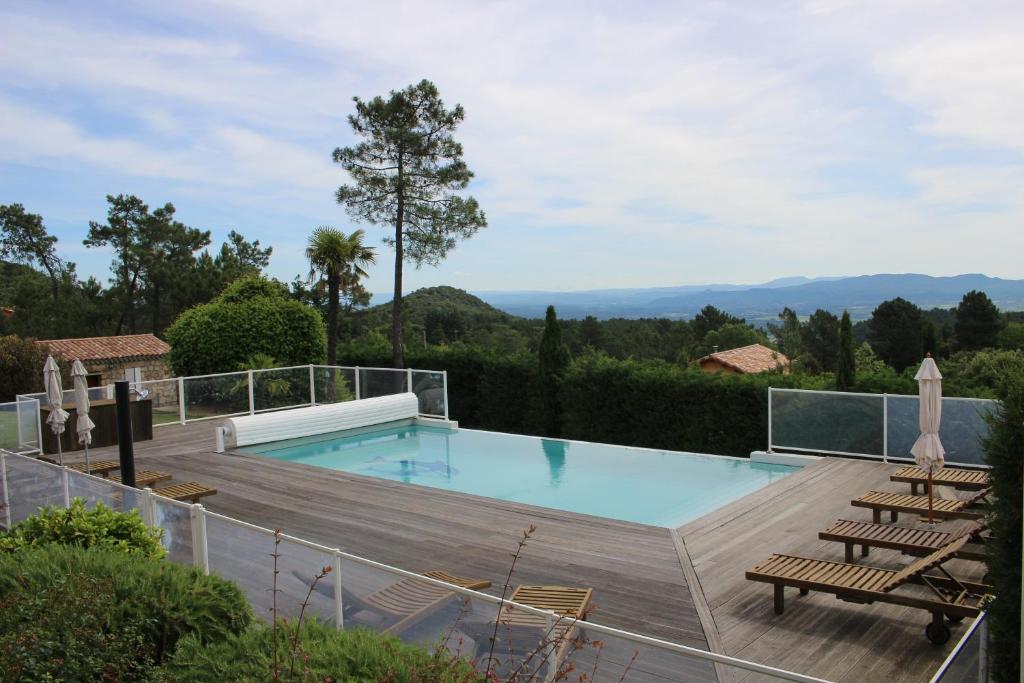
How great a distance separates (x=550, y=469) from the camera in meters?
12.8

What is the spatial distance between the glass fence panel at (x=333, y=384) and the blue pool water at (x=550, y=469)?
1.53m

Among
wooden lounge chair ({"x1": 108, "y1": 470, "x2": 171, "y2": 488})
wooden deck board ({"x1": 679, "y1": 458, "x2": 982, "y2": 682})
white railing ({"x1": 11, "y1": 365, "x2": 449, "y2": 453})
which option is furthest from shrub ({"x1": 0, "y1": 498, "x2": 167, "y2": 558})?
white railing ({"x1": 11, "y1": 365, "x2": 449, "y2": 453})

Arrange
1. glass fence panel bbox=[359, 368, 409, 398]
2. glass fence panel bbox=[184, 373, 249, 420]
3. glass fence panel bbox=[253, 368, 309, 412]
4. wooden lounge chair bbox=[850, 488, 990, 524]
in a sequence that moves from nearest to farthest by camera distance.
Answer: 1. wooden lounge chair bbox=[850, 488, 990, 524]
2. glass fence panel bbox=[184, 373, 249, 420]
3. glass fence panel bbox=[253, 368, 309, 412]
4. glass fence panel bbox=[359, 368, 409, 398]

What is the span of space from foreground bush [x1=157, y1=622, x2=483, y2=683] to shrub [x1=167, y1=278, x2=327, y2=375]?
658 inches

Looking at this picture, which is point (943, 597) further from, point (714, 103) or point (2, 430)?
point (714, 103)

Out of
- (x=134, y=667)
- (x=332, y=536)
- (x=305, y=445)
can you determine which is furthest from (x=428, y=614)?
(x=305, y=445)

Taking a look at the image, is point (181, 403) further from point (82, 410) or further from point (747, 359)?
point (747, 359)

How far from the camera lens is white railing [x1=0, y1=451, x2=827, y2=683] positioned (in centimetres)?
327

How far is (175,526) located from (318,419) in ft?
28.4

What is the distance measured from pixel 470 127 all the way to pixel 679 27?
12169mm

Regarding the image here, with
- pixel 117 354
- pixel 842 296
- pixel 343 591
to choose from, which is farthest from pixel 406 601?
pixel 842 296

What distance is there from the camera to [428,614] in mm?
3977

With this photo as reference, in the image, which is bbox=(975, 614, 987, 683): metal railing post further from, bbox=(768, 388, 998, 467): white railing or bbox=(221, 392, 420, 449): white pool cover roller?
bbox=(221, 392, 420, 449): white pool cover roller

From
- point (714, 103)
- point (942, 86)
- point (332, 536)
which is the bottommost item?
point (332, 536)
